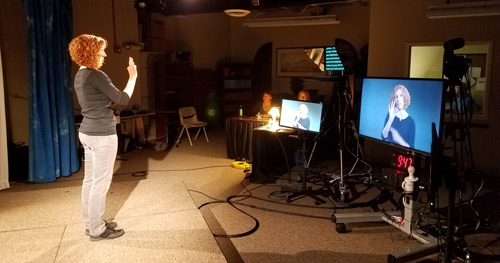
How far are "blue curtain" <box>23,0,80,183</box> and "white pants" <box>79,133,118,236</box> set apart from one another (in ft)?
7.00

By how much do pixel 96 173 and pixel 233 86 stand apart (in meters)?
6.80

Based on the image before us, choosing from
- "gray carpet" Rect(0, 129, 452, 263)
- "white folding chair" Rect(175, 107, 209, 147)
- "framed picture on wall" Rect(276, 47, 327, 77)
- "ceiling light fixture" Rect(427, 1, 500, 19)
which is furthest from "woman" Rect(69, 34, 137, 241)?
"framed picture on wall" Rect(276, 47, 327, 77)

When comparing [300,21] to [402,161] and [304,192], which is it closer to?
[304,192]

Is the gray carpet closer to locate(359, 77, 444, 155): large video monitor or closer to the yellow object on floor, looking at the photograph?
the yellow object on floor

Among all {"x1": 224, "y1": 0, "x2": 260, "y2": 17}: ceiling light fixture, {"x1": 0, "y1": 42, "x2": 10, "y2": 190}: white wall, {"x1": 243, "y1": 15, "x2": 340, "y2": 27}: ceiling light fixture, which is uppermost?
{"x1": 243, "y1": 15, "x2": 340, "y2": 27}: ceiling light fixture

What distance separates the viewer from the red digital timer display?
3283mm

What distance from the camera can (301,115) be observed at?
→ 14.2ft

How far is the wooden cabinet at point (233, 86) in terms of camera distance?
30.9 feet

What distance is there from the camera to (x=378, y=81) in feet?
11.4

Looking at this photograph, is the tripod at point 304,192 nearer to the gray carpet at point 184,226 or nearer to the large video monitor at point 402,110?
the gray carpet at point 184,226

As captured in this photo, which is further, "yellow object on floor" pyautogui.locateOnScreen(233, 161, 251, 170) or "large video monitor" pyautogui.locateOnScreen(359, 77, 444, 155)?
"yellow object on floor" pyautogui.locateOnScreen(233, 161, 251, 170)

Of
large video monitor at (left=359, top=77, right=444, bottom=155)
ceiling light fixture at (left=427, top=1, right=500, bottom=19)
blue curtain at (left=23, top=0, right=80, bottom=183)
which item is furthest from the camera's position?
ceiling light fixture at (left=427, top=1, right=500, bottom=19)

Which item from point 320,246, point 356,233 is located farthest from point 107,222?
point 356,233

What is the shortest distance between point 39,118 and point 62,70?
677 millimetres
